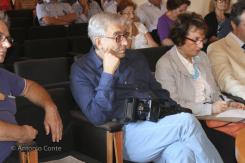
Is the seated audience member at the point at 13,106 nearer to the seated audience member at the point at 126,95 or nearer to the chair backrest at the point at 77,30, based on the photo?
the seated audience member at the point at 126,95

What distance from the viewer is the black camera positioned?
2.10 m

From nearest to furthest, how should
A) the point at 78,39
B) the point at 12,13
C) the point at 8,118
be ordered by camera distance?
the point at 8,118 → the point at 78,39 → the point at 12,13

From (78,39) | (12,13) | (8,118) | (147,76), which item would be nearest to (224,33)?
(78,39)

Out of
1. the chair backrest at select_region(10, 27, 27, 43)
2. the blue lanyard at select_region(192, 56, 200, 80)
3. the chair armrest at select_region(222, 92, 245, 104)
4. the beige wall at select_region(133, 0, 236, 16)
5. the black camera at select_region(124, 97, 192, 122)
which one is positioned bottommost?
the chair armrest at select_region(222, 92, 245, 104)

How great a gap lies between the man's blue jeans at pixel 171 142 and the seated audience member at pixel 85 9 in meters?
4.50

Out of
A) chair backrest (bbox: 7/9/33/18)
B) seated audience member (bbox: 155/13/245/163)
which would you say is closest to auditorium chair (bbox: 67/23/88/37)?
chair backrest (bbox: 7/9/33/18)

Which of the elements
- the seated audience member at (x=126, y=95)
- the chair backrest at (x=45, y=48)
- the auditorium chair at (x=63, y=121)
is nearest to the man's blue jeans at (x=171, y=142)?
the seated audience member at (x=126, y=95)

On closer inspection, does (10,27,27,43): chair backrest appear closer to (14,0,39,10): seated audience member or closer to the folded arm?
the folded arm

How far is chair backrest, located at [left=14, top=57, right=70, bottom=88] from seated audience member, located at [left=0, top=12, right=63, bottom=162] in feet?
1.16

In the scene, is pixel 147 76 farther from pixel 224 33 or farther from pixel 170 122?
pixel 224 33

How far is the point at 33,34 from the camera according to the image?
15.2ft

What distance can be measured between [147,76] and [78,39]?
210 centimetres

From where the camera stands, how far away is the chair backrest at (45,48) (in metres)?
3.86

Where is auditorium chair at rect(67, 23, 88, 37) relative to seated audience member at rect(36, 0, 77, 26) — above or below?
below
